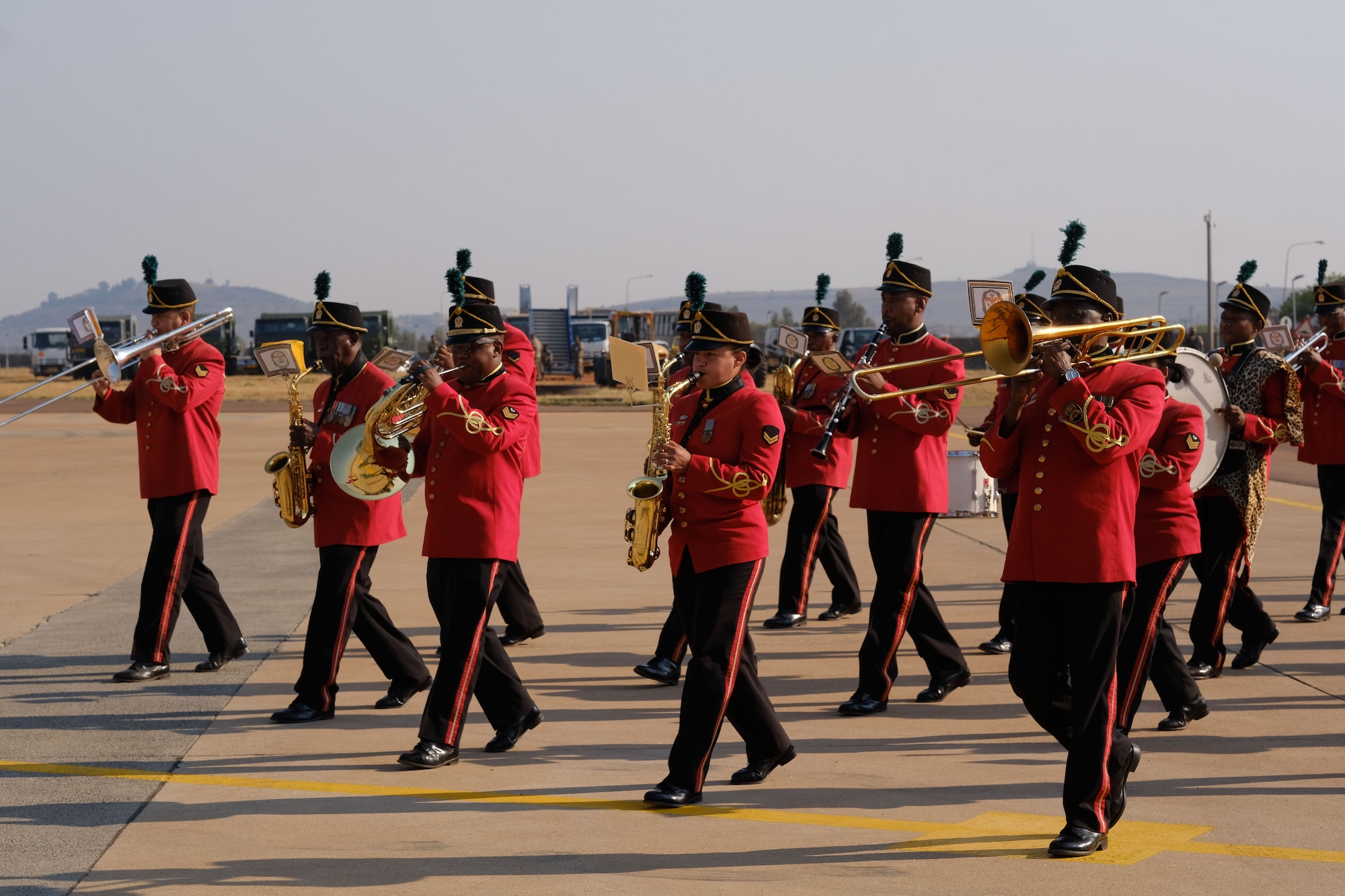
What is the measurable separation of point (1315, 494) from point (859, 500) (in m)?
12.2

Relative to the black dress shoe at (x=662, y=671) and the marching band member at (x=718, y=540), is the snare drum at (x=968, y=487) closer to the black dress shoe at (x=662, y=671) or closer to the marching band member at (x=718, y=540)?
the black dress shoe at (x=662, y=671)

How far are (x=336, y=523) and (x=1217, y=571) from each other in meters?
4.53

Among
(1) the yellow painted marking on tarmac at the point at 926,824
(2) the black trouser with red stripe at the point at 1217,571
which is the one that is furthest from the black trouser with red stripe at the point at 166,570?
(2) the black trouser with red stripe at the point at 1217,571

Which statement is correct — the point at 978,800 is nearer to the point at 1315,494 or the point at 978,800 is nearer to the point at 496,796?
the point at 496,796

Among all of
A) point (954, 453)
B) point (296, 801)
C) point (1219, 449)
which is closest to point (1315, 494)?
point (954, 453)

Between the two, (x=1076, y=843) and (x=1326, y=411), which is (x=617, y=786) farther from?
(x=1326, y=411)

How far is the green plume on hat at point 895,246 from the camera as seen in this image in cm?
764

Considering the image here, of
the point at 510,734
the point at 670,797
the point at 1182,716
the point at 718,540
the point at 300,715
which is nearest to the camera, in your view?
the point at 670,797

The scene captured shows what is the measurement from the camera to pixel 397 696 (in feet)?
24.8

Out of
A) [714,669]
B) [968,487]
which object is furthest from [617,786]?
[968,487]

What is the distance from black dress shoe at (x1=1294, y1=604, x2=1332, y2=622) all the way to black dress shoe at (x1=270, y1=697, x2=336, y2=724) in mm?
6115

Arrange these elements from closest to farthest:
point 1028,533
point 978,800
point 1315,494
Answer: point 1028,533 < point 978,800 < point 1315,494

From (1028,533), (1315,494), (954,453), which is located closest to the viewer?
(1028,533)

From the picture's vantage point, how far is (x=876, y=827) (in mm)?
5520
